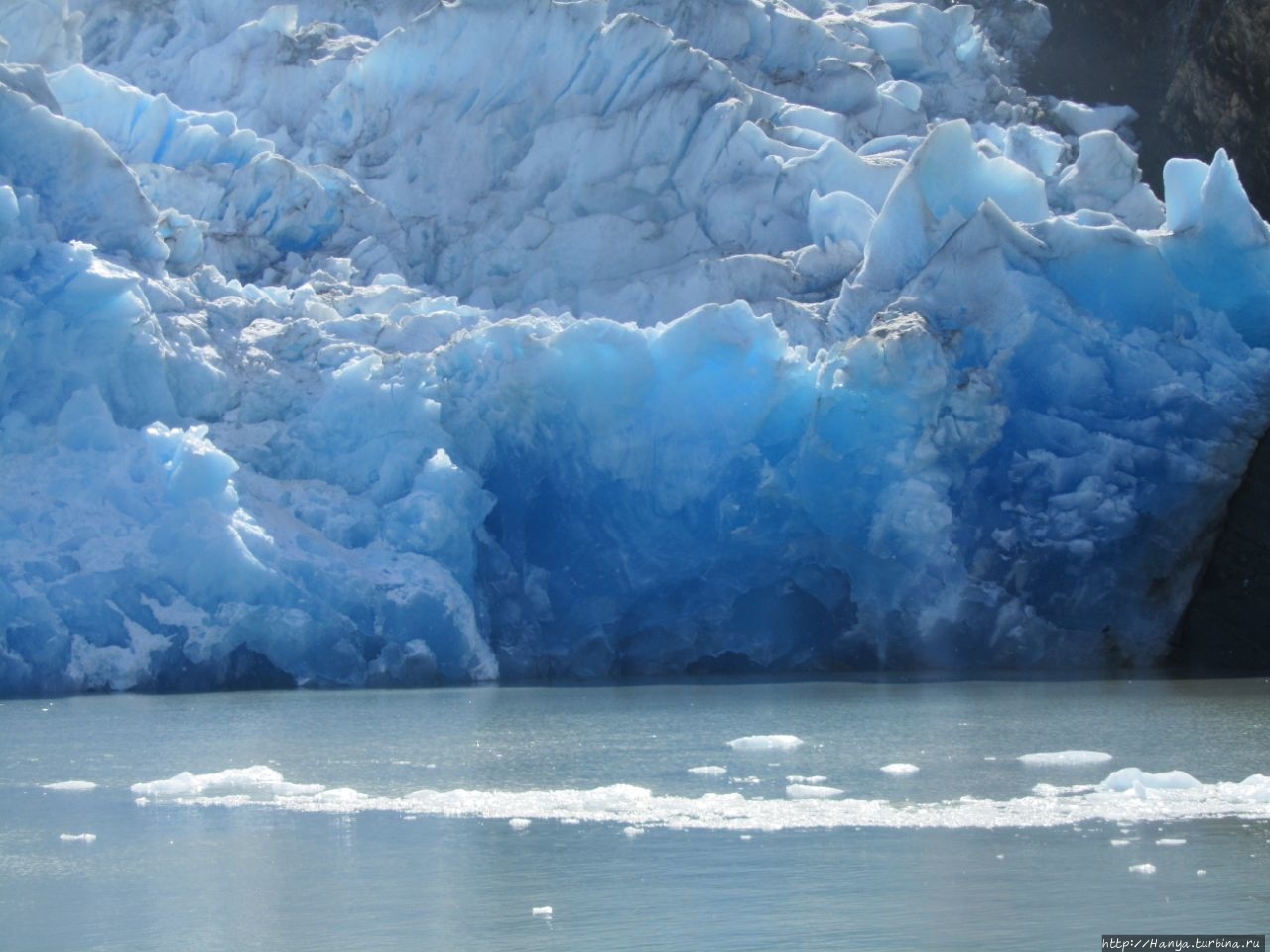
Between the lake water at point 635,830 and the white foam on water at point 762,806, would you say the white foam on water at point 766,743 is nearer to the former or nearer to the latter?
the lake water at point 635,830

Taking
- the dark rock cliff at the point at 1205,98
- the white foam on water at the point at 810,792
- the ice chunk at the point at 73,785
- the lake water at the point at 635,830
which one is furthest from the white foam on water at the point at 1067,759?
the dark rock cliff at the point at 1205,98

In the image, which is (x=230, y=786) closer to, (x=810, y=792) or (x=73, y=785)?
(x=73, y=785)

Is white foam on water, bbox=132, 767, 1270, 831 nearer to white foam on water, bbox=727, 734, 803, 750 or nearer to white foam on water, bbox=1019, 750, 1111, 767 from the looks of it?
white foam on water, bbox=1019, 750, 1111, 767

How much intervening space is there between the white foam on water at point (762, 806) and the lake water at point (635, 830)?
2cm

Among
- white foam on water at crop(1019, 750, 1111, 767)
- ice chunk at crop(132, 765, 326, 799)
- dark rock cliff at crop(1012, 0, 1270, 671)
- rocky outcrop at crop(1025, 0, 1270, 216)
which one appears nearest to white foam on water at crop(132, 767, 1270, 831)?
ice chunk at crop(132, 765, 326, 799)

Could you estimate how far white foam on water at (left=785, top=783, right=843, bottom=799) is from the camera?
8070mm

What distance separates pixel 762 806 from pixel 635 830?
0.71m

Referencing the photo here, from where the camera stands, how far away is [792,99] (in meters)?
20.5

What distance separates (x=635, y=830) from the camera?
736 centimetres

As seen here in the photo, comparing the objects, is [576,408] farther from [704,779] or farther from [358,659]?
[704,779]

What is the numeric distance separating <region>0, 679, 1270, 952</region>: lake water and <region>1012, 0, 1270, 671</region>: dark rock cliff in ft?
12.1

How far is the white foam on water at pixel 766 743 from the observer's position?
9.93 m

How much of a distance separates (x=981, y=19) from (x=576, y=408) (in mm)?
11671

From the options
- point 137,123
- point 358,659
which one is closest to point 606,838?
point 358,659
